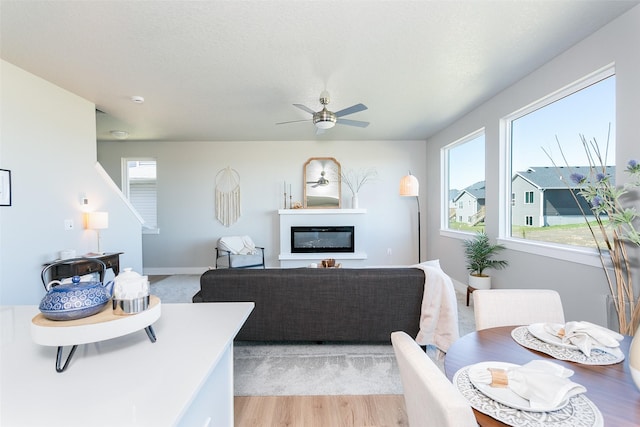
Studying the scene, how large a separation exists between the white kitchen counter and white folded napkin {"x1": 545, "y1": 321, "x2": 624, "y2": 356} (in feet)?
4.33

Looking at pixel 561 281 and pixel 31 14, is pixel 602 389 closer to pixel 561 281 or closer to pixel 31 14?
pixel 561 281

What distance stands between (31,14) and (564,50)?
13.8 feet

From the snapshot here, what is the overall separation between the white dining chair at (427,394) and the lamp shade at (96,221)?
382 cm

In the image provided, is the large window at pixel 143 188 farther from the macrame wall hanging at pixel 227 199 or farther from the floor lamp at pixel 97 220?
the floor lamp at pixel 97 220

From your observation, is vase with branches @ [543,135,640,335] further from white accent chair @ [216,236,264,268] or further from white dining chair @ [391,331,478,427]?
white accent chair @ [216,236,264,268]

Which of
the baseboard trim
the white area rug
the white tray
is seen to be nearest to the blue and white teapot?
the white tray

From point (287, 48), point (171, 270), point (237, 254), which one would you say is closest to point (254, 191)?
point (237, 254)

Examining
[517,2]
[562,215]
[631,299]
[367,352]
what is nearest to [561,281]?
[562,215]

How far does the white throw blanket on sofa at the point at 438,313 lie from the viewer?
2.27 m

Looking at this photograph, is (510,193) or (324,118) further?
(510,193)

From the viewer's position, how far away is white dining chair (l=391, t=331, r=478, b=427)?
1.87 ft

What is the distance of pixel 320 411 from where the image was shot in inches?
70.7

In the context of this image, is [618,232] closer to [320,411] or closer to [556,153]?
[556,153]

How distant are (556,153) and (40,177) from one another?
5.19 m
